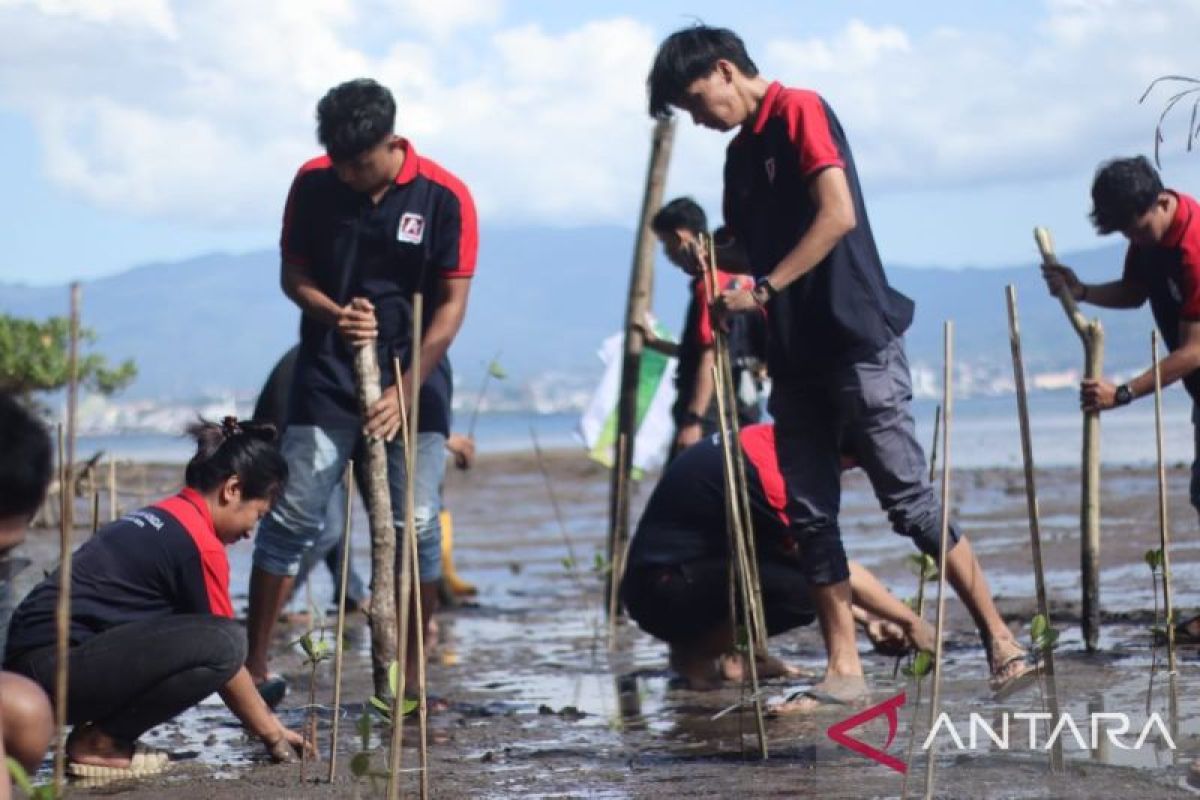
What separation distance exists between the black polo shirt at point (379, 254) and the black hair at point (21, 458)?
2613mm

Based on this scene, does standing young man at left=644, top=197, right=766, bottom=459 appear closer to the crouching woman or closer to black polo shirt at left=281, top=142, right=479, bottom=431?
black polo shirt at left=281, top=142, right=479, bottom=431

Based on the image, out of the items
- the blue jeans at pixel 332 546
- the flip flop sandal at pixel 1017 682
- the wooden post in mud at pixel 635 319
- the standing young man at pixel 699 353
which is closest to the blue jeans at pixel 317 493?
the blue jeans at pixel 332 546

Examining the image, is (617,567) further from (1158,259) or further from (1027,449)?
(1027,449)

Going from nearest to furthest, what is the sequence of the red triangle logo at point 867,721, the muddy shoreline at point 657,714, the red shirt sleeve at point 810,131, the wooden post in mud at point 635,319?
the muddy shoreline at point 657,714, the red triangle logo at point 867,721, the red shirt sleeve at point 810,131, the wooden post in mud at point 635,319

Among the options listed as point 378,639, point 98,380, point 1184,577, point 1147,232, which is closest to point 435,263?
point 378,639

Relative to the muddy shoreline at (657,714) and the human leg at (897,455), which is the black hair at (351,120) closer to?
the human leg at (897,455)

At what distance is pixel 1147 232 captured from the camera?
19.4ft

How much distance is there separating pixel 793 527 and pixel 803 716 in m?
0.55

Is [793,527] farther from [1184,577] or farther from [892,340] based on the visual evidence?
[1184,577]

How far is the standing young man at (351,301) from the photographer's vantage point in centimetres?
554

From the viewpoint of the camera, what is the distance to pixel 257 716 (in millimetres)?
4699

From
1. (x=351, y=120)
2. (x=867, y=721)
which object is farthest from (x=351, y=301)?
(x=867, y=721)

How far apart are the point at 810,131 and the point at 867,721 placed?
1.64 metres

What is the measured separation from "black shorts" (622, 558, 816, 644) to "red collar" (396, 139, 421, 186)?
1.52 metres
